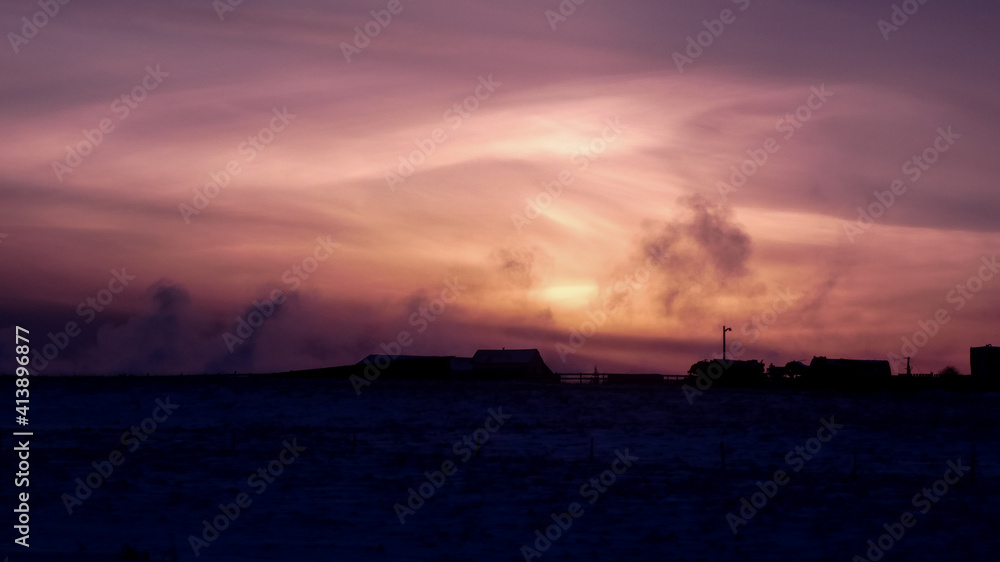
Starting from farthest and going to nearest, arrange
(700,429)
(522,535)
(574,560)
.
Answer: (700,429) < (522,535) < (574,560)

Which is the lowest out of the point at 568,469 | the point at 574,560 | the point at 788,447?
the point at 574,560

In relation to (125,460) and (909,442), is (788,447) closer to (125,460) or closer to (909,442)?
(909,442)

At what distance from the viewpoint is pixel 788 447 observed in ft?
165

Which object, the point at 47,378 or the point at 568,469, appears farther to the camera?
the point at 47,378

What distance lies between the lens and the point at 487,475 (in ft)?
128

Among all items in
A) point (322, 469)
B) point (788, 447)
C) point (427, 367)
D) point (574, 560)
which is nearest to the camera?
point (574, 560)

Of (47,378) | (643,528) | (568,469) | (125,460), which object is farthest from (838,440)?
(47,378)

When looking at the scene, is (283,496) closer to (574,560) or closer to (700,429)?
(574,560)

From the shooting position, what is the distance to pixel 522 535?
29.0 m

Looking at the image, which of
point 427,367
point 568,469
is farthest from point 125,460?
point 427,367

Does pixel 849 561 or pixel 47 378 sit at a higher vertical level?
pixel 47 378

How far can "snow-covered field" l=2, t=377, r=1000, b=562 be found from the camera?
27766mm

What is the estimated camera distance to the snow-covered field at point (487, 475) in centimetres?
2777

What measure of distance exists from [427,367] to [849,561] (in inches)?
3470
